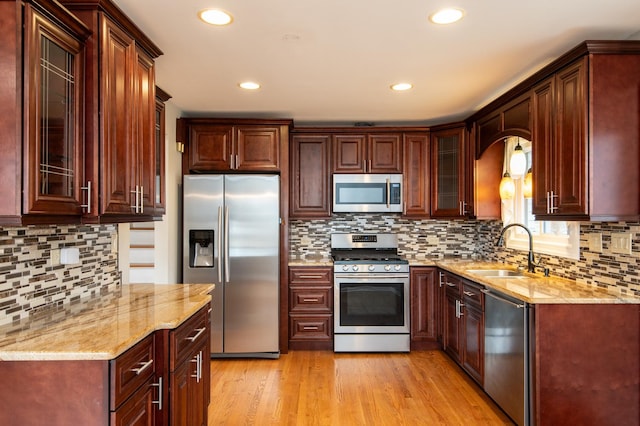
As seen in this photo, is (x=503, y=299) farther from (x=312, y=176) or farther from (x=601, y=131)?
(x=312, y=176)

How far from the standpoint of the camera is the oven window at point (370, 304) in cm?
407

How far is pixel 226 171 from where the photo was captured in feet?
13.4

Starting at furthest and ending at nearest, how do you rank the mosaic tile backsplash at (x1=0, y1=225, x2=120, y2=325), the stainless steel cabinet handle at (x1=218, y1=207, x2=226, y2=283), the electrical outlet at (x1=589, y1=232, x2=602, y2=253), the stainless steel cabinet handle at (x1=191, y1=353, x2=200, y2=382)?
the stainless steel cabinet handle at (x1=218, y1=207, x2=226, y2=283), the electrical outlet at (x1=589, y1=232, x2=602, y2=253), the stainless steel cabinet handle at (x1=191, y1=353, x2=200, y2=382), the mosaic tile backsplash at (x1=0, y1=225, x2=120, y2=325)

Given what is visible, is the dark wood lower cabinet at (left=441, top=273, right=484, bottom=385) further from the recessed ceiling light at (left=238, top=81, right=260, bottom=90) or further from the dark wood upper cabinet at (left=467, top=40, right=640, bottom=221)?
the recessed ceiling light at (left=238, top=81, right=260, bottom=90)

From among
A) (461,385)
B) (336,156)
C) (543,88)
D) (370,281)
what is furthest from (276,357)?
(543,88)

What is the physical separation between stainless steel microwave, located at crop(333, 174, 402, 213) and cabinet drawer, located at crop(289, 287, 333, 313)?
861mm

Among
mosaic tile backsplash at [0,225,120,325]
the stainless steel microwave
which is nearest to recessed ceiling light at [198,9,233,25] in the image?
mosaic tile backsplash at [0,225,120,325]

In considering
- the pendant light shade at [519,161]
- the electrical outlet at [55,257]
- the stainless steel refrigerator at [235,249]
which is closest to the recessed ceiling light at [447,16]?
the pendant light shade at [519,161]

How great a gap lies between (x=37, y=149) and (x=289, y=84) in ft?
6.55

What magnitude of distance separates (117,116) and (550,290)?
269 cm

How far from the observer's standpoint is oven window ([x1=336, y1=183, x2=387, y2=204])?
4.33 meters

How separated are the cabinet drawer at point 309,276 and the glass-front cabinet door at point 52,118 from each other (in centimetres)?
251

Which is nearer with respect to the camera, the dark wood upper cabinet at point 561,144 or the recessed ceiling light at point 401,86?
the dark wood upper cabinet at point 561,144

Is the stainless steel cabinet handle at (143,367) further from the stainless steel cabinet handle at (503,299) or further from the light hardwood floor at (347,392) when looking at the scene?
A: the stainless steel cabinet handle at (503,299)
